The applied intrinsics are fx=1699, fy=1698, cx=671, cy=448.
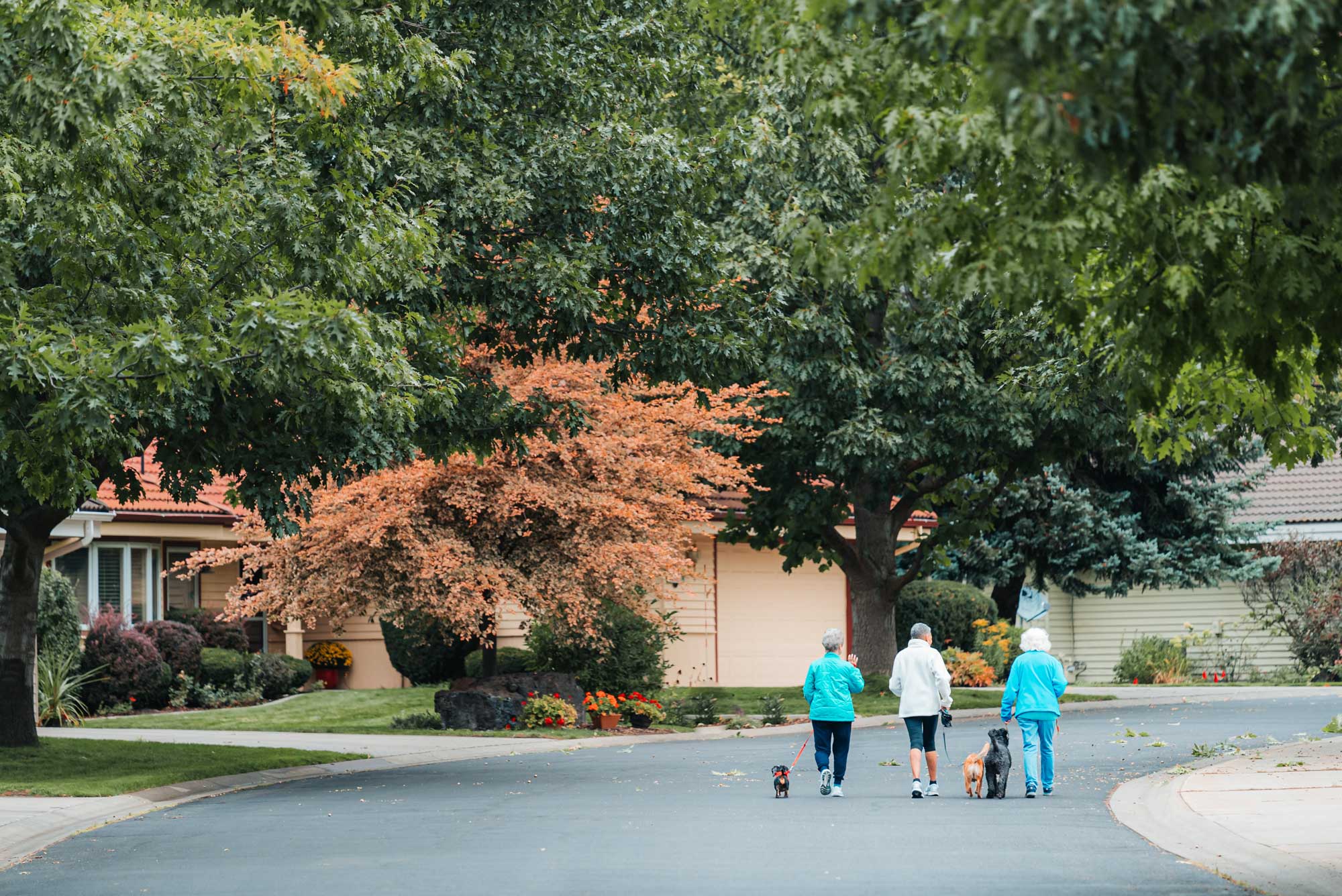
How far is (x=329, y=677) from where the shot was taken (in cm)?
3222

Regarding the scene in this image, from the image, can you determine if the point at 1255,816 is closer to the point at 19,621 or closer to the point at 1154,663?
the point at 19,621

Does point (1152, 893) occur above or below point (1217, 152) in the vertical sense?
below

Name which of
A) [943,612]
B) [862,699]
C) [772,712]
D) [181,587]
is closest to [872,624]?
[862,699]

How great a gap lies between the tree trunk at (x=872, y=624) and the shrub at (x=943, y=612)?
14.6ft

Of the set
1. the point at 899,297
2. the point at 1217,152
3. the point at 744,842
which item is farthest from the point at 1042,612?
the point at 1217,152

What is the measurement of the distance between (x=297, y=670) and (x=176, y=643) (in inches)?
104

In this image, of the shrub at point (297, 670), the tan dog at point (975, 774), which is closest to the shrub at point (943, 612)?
the shrub at point (297, 670)

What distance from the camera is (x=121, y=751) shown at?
18.5m

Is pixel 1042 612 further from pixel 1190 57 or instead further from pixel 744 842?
pixel 1190 57

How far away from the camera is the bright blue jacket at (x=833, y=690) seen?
47.5ft

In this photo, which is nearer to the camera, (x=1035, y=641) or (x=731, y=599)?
(x=1035, y=641)

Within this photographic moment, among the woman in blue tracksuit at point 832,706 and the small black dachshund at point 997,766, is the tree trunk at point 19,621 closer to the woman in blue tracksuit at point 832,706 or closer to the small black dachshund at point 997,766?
the woman in blue tracksuit at point 832,706

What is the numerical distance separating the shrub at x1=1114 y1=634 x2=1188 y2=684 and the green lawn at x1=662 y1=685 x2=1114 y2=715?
482 centimetres

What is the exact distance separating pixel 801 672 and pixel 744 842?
77.3 ft
